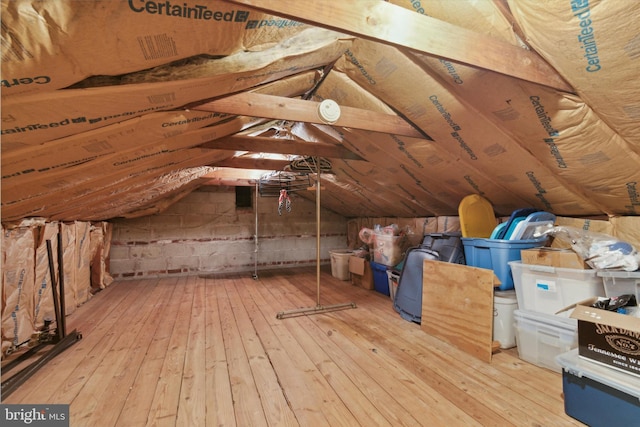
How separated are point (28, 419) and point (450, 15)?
3001mm

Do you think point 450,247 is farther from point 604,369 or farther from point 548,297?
point 604,369

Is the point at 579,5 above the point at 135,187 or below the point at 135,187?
above

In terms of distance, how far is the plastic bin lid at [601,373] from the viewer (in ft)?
4.44

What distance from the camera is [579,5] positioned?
117 centimetres

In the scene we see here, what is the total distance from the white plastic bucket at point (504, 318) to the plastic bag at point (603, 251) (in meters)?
0.58

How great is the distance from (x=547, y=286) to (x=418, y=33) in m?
1.95

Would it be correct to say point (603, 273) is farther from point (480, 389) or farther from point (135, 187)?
point (135, 187)

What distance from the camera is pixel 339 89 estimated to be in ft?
8.14

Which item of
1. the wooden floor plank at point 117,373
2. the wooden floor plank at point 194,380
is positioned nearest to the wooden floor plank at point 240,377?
the wooden floor plank at point 194,380

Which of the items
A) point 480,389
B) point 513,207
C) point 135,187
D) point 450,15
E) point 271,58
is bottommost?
point 480,389

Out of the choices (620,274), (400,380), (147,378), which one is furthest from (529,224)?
(147,378)

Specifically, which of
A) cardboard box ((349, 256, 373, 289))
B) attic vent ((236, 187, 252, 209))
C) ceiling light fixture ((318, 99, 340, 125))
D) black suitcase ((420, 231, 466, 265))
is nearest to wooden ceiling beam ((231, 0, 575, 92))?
Answer: ceiling light fixture ((318, 99, 340, 125))

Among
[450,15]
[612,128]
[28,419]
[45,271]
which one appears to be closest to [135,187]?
[45,271]

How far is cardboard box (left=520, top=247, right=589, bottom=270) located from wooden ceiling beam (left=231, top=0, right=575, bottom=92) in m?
1.14
